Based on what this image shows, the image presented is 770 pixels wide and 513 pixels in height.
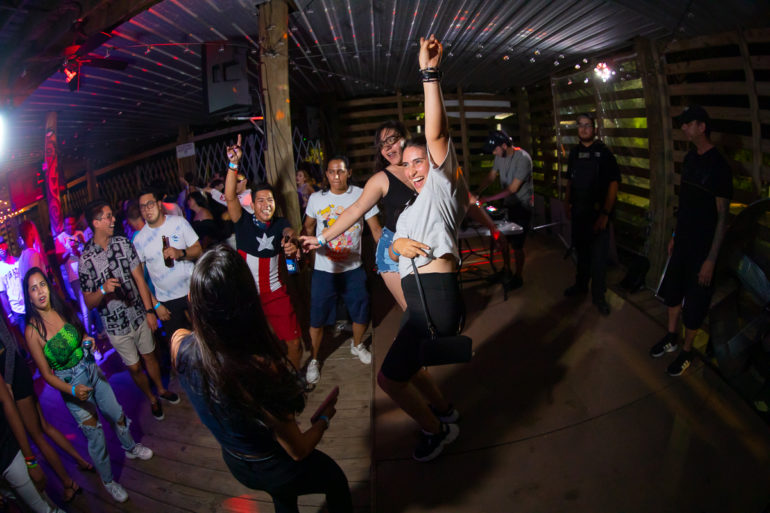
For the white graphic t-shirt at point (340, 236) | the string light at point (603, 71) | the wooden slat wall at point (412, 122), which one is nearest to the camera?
the white graphic t-shirt at point (340, 236)

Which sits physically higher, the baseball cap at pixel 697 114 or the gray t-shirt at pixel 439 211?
the baseball cap at pixel 697 114

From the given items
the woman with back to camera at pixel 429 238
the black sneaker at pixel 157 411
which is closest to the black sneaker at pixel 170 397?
the black sneaker at pixel 157 411

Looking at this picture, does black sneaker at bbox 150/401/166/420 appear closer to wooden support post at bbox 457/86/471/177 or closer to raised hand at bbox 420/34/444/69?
raised hand at bbox 420/34/444/69

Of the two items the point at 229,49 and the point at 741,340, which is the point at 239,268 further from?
the point at 229,49

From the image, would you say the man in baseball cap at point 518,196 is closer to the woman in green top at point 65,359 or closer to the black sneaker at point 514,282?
the black sneaker at point 514,282

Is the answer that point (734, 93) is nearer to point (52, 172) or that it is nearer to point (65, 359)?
point (65, 359)

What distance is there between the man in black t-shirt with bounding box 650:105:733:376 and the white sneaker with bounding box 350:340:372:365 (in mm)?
2313

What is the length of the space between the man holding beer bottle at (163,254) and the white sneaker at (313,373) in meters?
1.12

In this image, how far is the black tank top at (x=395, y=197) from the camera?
2.51 meters

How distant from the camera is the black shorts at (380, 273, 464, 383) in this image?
198cm

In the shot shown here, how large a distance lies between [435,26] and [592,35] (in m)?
2.00

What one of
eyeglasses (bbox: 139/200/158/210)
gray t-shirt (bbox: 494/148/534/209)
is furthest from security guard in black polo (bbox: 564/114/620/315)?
eyeglasses (bbox: 139/200/158/210)

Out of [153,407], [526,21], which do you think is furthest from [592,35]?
[153,407]

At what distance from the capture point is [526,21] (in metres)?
4.60
